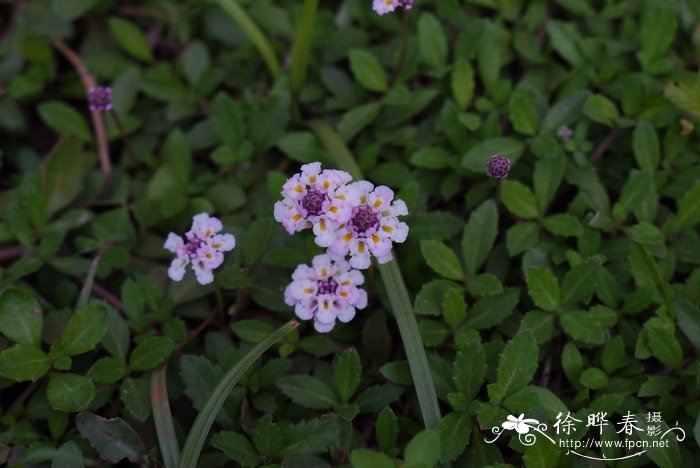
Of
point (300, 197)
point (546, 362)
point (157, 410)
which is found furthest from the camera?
point (546, 362)

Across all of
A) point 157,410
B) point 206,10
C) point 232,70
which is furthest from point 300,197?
point 206,10

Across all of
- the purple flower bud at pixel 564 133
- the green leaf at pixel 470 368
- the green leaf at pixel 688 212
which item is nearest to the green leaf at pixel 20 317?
the green leaf at pixel 470 368

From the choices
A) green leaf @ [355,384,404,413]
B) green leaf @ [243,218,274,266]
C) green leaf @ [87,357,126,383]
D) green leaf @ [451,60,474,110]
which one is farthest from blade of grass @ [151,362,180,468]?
green leaf @ [451,60,474,110]

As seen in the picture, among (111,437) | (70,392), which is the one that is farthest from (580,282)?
(70,392)

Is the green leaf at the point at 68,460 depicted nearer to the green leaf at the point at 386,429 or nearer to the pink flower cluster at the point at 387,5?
the green leaf at the point at 386,429

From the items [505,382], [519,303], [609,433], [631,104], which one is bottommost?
[609,433]

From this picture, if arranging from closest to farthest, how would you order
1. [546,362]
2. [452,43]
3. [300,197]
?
[300,197] < [546,362] < [452,43]

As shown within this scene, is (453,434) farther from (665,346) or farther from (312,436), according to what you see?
(665,346)

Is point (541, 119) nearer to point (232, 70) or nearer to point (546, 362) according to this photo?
point (546, 362)
